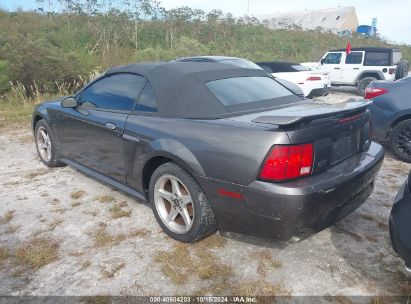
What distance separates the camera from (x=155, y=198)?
129 inches

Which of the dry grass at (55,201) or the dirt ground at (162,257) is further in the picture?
the dry grass at (55,201)

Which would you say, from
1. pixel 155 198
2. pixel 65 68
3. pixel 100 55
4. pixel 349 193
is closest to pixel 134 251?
pixel 155 198

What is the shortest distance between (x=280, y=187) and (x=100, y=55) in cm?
1501

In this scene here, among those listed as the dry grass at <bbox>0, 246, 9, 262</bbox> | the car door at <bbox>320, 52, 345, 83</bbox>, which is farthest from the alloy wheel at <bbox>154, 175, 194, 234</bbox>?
the car door at <bbox>320, 52, 345, 83</bbox>

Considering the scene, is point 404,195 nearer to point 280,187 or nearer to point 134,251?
point 280,187

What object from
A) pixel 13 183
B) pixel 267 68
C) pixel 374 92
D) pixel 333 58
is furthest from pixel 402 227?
pixel 333 58

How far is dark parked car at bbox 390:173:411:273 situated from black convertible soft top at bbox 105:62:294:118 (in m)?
1.40

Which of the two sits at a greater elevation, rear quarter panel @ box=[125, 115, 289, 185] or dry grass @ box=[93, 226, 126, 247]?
rear quarter panel @ box=[125, 115, 289, 185]

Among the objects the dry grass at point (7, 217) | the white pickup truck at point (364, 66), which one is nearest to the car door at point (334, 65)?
the white pickup truck at point (364, 66)

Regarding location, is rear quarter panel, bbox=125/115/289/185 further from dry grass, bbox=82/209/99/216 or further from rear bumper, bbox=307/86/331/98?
rear bumper, bbox=307/86/331/98

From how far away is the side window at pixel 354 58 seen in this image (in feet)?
44.3

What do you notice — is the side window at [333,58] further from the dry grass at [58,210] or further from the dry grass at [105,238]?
the dry grass at [105,238]

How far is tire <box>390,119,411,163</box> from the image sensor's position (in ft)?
17.6

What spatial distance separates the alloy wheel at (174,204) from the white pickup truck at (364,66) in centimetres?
1207
